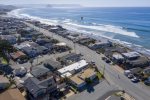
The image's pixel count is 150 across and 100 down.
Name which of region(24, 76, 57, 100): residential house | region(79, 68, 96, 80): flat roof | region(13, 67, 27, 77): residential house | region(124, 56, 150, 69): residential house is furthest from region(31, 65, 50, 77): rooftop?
region(124, 56, 150, 69): residential house

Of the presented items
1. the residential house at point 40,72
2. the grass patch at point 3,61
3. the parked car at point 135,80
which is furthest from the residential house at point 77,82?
the grass patch at point 3,61

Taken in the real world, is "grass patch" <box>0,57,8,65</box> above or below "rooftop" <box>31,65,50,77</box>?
below

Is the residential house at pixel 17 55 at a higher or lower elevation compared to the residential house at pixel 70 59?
lower

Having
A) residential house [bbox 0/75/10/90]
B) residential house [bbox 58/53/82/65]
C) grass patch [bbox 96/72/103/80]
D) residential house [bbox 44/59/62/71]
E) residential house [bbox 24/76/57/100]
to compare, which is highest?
residential house [bbox 24/76/57/100]

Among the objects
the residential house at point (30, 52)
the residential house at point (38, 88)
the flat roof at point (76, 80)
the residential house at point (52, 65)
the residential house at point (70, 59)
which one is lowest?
the residential house at point (30, 52)

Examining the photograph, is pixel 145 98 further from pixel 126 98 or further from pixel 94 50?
pixel 94 50

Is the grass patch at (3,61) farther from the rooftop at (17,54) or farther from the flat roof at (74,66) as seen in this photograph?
the flat roof at (74,66)

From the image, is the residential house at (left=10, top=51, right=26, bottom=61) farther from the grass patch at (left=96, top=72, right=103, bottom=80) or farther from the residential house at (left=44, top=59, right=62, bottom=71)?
the grass patch at (left=96, top=72, right=103, bottom=80)

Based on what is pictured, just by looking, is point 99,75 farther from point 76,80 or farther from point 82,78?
point 76,80

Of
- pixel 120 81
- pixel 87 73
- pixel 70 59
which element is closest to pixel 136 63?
pixel 120 81
